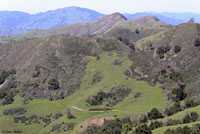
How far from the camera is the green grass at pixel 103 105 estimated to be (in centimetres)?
6838

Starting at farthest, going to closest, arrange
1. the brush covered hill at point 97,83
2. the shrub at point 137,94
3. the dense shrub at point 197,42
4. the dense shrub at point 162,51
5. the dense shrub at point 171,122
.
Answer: the dense shrub at point 162,51, the dense shrub at point 197,42, the shrub at point 137,94, the brush covered hill at point 97,83, the dense shrub at point 171,122

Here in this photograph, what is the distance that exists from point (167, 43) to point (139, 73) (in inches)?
1241

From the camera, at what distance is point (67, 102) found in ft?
270

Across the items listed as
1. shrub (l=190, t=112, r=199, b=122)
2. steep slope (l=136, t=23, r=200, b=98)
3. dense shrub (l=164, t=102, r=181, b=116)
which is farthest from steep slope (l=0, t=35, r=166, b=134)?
shrub (l=190, t=112, r=199, b=122)

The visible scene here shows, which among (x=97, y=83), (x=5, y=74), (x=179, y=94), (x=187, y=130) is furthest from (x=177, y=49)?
(x=5, y=74)

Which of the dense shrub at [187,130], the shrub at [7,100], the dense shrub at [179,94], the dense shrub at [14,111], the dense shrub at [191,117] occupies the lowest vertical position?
the dense shrub at [14,111]

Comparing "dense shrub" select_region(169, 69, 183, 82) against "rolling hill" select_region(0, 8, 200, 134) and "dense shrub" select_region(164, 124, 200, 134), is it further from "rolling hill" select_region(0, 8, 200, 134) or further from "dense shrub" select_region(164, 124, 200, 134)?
"dense shrub" select_region(164, 124, 200, 134)

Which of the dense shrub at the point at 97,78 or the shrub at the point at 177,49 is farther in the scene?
the shrub at the point at 177,49

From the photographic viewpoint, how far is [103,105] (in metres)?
77.4

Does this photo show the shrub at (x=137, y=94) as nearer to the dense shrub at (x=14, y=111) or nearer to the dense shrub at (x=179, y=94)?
the dense shrub at (x=179, y=94)

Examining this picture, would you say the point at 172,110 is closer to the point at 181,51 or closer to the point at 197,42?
the point at 181,51

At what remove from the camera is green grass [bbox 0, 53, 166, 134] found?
68.4 metres

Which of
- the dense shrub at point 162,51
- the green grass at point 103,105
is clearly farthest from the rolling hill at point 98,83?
the dense shrub at point 162,51

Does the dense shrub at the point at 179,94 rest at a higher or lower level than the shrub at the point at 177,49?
lower
